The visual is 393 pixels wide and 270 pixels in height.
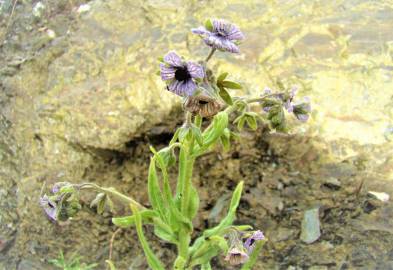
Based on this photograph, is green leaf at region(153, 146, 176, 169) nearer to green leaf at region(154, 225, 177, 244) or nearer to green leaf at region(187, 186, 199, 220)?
green leaf at region(187, 186, 199, 220)

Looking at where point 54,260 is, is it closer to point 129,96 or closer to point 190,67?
point 129,96

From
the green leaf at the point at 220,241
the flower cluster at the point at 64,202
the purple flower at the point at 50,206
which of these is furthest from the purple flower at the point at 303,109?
the purple flower at the point at 50,206

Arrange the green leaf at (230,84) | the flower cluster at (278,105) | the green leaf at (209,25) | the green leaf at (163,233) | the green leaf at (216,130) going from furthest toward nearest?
1. the green leaf at (163,233)
2. the flower cluster at (278,105)
3. the green leaf at (216,130)
4. the green leaf at (230,84)
5. the green leaf at (209,25)

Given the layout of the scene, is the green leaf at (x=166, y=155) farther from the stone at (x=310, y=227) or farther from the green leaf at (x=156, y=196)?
the stone at (x=310, y=227)

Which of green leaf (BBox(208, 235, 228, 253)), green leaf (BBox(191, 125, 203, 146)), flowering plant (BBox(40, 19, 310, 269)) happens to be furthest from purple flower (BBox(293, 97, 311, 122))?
green leaf (BBox(208, 235, 228, 253))

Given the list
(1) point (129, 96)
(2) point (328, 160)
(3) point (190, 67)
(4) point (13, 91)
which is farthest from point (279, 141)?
(4) point (13, 91)

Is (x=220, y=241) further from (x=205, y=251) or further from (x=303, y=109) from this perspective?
(x=303, y=109)

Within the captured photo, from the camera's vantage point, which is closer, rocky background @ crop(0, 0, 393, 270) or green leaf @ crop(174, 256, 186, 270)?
green leaf @ crop(174, 256, 186, 270)
